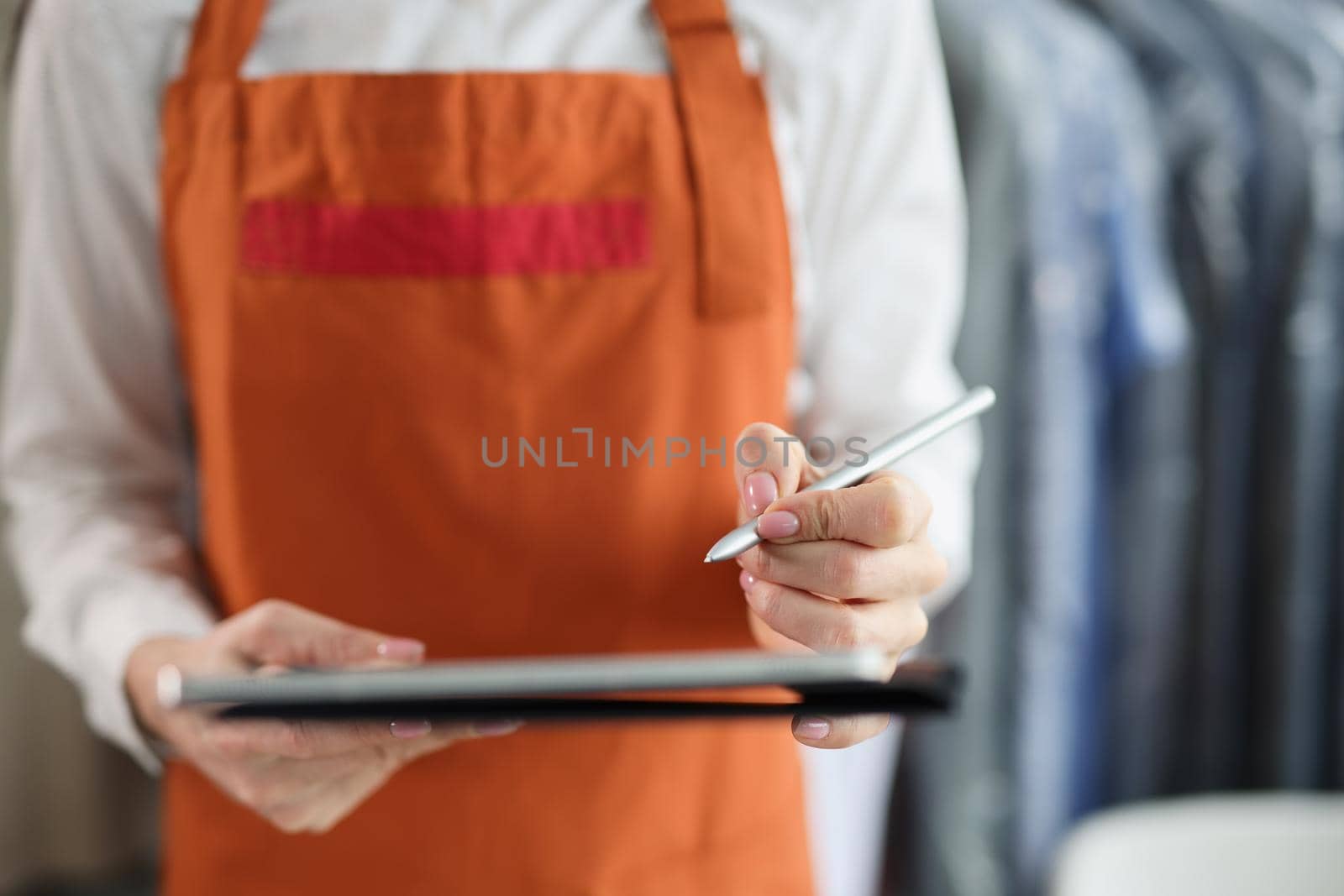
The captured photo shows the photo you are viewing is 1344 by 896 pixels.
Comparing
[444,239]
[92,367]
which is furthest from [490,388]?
[92,367]

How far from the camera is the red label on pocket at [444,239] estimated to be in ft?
0.98

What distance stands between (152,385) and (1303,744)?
1.83 ft

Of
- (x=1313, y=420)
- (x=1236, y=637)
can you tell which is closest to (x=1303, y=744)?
(x=1236, y=637)

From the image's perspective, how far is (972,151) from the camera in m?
0.51

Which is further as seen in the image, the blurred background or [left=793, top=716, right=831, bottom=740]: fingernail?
the blurred background

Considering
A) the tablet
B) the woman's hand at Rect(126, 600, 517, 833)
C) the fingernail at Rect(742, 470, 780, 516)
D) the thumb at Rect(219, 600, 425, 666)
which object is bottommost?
the woman's hand at Rect(126, 600, 517, 833)

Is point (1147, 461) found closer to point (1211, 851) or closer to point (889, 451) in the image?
point (1211, 851)

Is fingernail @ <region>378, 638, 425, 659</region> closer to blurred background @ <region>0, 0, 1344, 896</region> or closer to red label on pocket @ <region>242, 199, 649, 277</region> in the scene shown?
red label on pocket @ <region>242, 199, 649, 277</region>

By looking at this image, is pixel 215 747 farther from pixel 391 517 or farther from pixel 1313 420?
pixel 1313 420

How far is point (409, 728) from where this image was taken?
211 millimetres

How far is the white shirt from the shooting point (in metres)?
0.33

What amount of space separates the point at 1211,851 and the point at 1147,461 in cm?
18

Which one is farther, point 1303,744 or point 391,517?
point 1303,744

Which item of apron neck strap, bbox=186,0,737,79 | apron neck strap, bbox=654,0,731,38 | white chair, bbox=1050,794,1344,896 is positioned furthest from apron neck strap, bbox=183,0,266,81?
white chair, bbox=1050,794,1344,896
